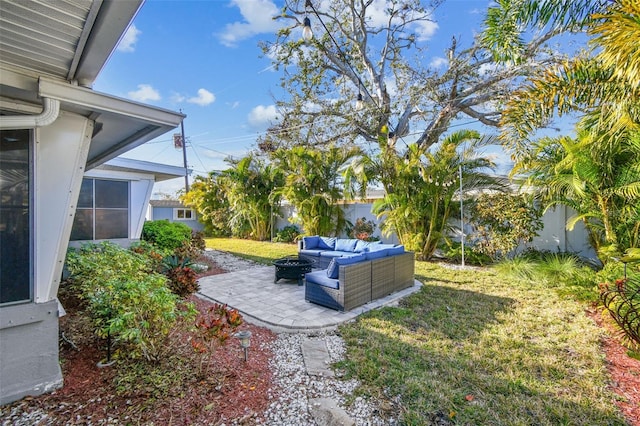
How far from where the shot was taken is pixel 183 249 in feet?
29.6

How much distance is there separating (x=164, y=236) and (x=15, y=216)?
715 cm

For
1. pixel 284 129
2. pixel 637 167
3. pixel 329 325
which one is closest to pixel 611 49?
pixel 637 167

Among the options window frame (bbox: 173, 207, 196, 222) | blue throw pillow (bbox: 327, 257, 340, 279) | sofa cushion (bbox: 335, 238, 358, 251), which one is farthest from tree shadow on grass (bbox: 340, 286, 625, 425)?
window frame (bbox: 173, 207, 196, 222)

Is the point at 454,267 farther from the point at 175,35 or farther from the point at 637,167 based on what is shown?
the point at 175,35

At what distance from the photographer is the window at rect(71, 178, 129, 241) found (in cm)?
721

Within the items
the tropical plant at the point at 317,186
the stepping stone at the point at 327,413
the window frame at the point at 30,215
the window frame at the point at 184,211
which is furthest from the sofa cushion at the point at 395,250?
the window frame at the point at 184,211

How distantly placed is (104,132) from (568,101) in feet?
24.0

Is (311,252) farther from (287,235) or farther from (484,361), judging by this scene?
(287,235)

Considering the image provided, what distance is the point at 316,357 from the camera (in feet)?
12.6

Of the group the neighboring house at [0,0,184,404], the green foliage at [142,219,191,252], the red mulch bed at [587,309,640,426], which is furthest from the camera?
the green foliage at [142,219,191,252]

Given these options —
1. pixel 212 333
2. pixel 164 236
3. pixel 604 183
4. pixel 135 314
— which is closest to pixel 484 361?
pixel 212 333

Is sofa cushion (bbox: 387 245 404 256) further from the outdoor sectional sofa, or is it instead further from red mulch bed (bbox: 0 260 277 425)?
red mulch bed (bbox: 0 260 277 425)

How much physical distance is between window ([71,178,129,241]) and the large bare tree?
28.5ft

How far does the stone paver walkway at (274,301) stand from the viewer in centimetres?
496
